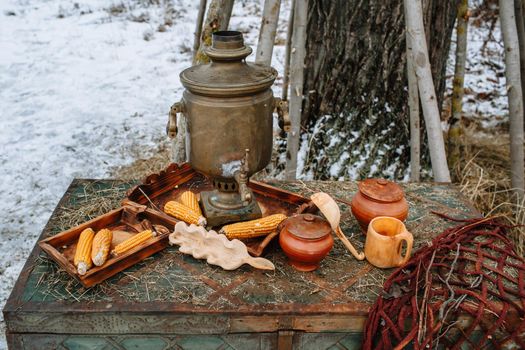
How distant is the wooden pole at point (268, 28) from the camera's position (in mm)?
2875

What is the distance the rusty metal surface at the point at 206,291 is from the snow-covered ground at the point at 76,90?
1.03m

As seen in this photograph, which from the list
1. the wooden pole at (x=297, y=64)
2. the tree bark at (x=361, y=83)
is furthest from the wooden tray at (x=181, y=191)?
the tree bark at (x=361, y=83)

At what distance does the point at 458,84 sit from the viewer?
361 centimetres

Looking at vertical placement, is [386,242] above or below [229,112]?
below

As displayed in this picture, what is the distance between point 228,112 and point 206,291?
0.69m

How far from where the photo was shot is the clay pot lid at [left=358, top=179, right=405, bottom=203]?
2.08 meters

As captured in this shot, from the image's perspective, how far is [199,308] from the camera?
70.8 inches

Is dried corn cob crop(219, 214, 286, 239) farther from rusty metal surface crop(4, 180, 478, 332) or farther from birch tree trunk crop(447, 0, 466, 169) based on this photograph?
birch tree trunk crop(447, 0, 466, 169)

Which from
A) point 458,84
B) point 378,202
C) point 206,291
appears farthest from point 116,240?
A: point 458,84

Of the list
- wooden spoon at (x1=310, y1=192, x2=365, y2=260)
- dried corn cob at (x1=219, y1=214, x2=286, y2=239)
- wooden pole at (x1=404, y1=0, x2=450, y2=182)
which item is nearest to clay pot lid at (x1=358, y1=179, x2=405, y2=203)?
wooden spoon at (x1=310, y1=192, x2=365, y2=260)

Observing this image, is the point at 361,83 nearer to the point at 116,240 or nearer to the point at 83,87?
the point at 116,240

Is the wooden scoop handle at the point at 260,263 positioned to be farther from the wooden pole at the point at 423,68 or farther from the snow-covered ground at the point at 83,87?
the snow-covered ground at the point at 83,87

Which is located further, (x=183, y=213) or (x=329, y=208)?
(x=183, y=213)

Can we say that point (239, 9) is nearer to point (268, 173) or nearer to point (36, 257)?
point (268, 173)
